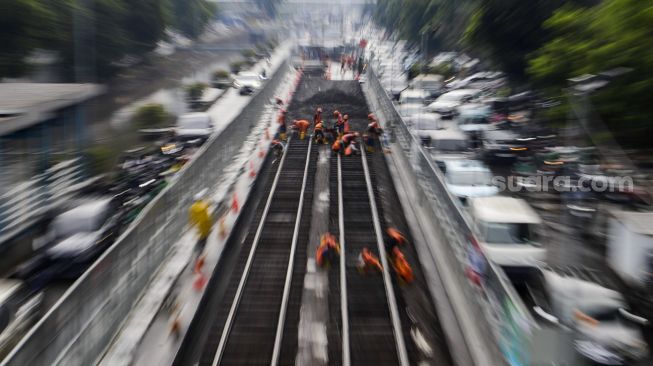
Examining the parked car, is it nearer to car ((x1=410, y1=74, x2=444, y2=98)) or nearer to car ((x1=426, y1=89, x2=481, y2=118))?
car ((x1=426, y1=89, x2=481, y2=118))

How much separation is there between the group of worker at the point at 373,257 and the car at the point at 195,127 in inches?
407

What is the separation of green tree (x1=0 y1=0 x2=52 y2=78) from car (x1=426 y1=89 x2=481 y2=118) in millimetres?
17031

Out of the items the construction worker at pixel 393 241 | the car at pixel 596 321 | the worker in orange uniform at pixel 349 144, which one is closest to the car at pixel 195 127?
the worker in orange uniform at pixel 349 144

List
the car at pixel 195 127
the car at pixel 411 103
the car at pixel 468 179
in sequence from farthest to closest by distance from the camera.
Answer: the car at pixel 411 103
the car at pixel 195 127
the car at pixel 468 179

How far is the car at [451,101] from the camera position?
88.2ft

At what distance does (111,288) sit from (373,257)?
5.39m

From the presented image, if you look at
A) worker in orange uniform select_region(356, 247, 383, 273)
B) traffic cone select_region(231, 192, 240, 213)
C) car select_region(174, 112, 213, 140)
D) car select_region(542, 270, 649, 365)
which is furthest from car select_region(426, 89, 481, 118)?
car select_region(542, 270, 649, 365)

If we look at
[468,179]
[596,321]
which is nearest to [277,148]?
[468,179]

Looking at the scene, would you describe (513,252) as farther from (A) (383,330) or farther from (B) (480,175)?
(B) (480,175)

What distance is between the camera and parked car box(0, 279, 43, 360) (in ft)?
29.1

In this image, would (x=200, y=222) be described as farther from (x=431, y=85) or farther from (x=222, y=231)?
(x=431, y=85)

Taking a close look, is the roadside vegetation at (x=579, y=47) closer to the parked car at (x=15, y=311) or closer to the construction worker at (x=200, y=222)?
the construction worker at (x=200, y=222)

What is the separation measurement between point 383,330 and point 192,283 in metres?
3.74

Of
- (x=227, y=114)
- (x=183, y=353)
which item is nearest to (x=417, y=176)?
(x=183, y=353)
